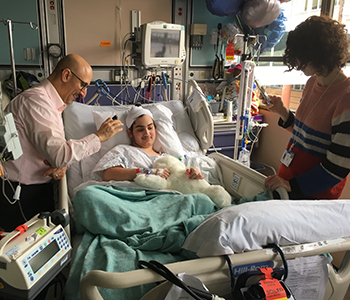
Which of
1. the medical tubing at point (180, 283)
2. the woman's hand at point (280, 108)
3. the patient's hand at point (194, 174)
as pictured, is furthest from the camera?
the patient's hand at point (194, 174)

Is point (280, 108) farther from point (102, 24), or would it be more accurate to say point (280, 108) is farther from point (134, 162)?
point (102, 24)

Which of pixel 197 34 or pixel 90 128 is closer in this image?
pixel 90 128

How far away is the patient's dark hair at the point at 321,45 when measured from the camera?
4.66ft

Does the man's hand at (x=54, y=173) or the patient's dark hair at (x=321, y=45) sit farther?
the man's hand at (x=54, y=173)

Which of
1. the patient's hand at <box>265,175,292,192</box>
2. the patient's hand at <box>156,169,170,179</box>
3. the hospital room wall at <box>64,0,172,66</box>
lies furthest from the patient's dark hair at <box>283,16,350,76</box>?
the hospital room wall at <box>64,0,172,66</box>

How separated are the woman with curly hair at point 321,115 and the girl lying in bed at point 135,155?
673mm

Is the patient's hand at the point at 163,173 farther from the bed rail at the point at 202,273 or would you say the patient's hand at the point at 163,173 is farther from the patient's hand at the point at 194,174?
the bed rail at the point at 202,273

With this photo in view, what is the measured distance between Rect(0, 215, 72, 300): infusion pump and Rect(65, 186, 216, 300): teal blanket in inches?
9.2

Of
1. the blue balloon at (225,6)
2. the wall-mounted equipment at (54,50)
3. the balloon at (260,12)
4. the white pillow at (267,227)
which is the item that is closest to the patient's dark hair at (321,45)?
the white pillow at (267,227)

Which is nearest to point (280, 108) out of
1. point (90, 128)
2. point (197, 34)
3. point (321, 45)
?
point (321, 45)

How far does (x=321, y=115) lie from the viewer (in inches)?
59.3

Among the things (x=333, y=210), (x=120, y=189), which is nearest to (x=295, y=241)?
(x=333, y=210)

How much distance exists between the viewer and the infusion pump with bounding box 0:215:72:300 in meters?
0.93

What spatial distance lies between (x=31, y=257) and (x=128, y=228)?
583mm
